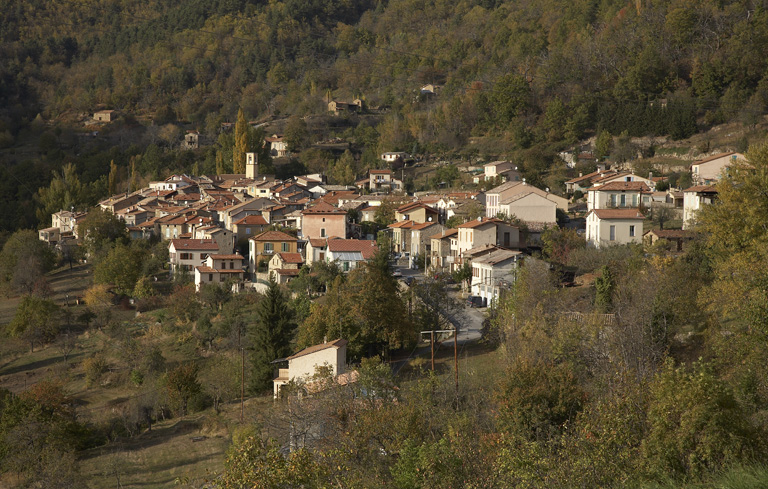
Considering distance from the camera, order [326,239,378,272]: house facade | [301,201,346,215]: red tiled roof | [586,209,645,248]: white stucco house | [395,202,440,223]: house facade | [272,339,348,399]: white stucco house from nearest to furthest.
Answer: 1. [272,339,348,399]: white stucco house
2. [586,209,645,248]: white stucco house
3. [326,239,378,272]: house facade
4. [301,201,346,215]: red tiled roof
5. [395,202,440,223]: house facade

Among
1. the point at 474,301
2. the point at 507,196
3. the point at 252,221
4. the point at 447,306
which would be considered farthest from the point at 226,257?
the point at 447,306

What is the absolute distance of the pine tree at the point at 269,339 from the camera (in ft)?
74.6

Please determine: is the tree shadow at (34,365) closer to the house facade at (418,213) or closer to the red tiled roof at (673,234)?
the house facade at (418,213)

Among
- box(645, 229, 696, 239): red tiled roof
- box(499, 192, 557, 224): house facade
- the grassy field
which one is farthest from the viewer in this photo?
box(499, 192, 557, 224): house facade

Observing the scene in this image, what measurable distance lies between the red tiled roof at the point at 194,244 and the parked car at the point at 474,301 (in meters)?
12.8

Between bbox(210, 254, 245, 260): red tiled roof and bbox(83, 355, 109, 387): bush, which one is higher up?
bbox(210, 254, 245, 260): red tiled roof

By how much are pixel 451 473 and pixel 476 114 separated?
52.1 m

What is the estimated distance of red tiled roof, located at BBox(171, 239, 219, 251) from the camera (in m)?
35.0

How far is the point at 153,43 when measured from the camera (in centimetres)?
10694

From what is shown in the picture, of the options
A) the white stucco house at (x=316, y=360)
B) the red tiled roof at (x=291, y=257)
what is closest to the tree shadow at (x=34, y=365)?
the red tiled roof at (x=291, y=257)

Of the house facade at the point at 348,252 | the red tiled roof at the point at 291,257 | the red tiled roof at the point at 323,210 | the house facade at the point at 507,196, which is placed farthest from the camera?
the red tiled roof at the point at 323,210

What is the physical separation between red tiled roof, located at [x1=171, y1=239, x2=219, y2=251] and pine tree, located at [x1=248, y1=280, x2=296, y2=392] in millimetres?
11128

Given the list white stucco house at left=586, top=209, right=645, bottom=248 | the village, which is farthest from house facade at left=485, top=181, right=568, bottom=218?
white stucco house at left=586, top=209, right=645, bottom=248

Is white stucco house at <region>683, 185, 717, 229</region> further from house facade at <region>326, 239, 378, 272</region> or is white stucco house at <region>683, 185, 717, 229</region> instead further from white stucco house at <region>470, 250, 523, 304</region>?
house facade at <region>326, 239, 378, 272</region>
